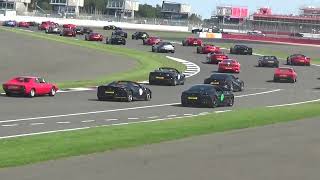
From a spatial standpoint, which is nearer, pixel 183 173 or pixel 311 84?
pixel 183 173

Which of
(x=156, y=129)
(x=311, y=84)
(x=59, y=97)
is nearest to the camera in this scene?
(x=156, y=129)

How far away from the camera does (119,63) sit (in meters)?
66.8

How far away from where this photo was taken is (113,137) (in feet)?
63.3

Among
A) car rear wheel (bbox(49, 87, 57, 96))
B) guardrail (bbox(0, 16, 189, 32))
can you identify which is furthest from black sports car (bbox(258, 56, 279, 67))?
guardrail (bbox(0, 16, 189, 32))

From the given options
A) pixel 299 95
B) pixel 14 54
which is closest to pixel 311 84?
pixel 299 95

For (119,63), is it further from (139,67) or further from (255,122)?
(255,122)

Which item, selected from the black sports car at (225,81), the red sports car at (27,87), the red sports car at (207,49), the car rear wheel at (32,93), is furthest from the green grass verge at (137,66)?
the black sports car at (225,81)

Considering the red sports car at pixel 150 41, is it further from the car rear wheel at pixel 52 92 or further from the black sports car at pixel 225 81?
the car rear wheel at pixel 52 92

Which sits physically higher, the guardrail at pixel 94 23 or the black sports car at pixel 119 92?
the guardrail at pixel 94 23

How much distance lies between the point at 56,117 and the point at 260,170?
44.1ft

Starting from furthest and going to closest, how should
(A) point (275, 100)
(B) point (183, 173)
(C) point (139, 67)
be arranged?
(C) point (139, 67)
(A) point (275, 100)
(B) point (183, 173)

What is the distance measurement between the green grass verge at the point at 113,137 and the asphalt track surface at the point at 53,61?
78.7 ft

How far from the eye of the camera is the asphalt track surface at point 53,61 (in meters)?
53.2

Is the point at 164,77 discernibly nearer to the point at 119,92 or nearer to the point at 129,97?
the point at 129,97
